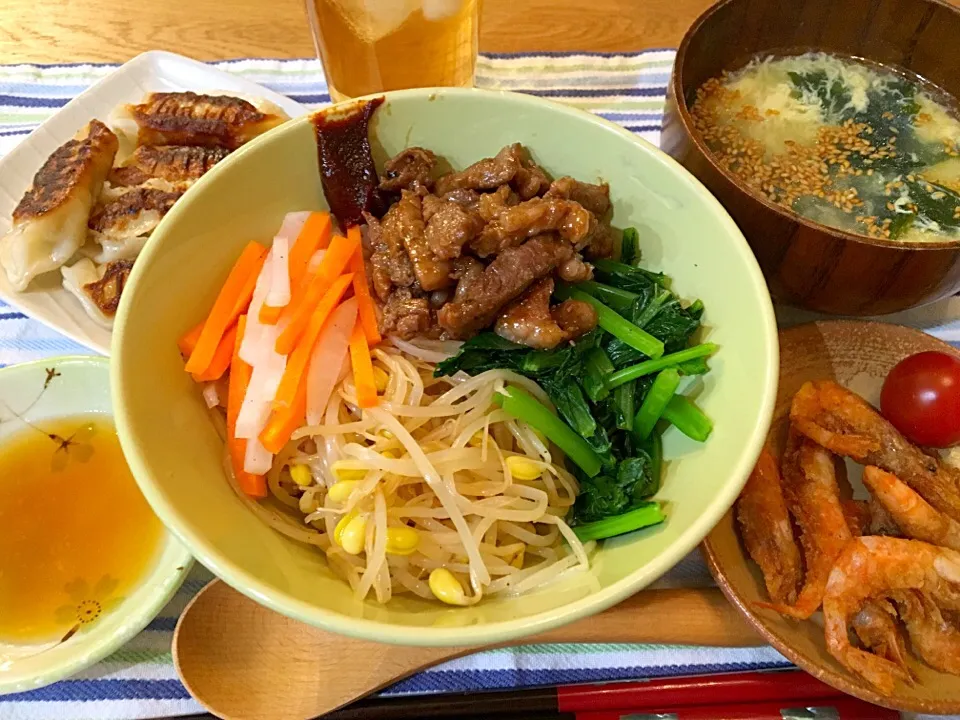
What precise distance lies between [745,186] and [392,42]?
3.88ft

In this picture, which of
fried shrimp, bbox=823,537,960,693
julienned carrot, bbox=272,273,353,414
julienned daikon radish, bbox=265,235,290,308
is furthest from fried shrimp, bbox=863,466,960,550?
julienned daikon radish, bbox=265,235,290,308

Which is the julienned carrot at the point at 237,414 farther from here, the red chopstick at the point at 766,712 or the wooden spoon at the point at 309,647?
the red chopstick at the point at 766,712

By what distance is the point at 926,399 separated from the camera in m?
1.82

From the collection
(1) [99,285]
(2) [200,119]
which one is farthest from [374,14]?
(1) [99,285]

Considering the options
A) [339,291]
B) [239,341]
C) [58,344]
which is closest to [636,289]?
[339,291]

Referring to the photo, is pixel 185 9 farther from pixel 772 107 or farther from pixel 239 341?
pixel 772 107

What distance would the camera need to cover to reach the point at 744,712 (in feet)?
5.34

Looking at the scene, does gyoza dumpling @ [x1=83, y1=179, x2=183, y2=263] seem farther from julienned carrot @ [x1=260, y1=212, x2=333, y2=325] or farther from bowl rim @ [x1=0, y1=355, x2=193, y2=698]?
bowl rim @ [x1=0, y1=355, x2=193, y2=698]

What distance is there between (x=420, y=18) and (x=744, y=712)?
82.4 inches

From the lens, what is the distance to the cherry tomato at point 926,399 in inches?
70.7

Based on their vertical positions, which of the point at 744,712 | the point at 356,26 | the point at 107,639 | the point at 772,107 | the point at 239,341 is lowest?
the point at 744,712

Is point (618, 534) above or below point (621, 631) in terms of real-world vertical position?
above

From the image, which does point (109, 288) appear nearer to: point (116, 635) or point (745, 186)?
point (116, 635)

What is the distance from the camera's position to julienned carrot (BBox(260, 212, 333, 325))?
159 cm
